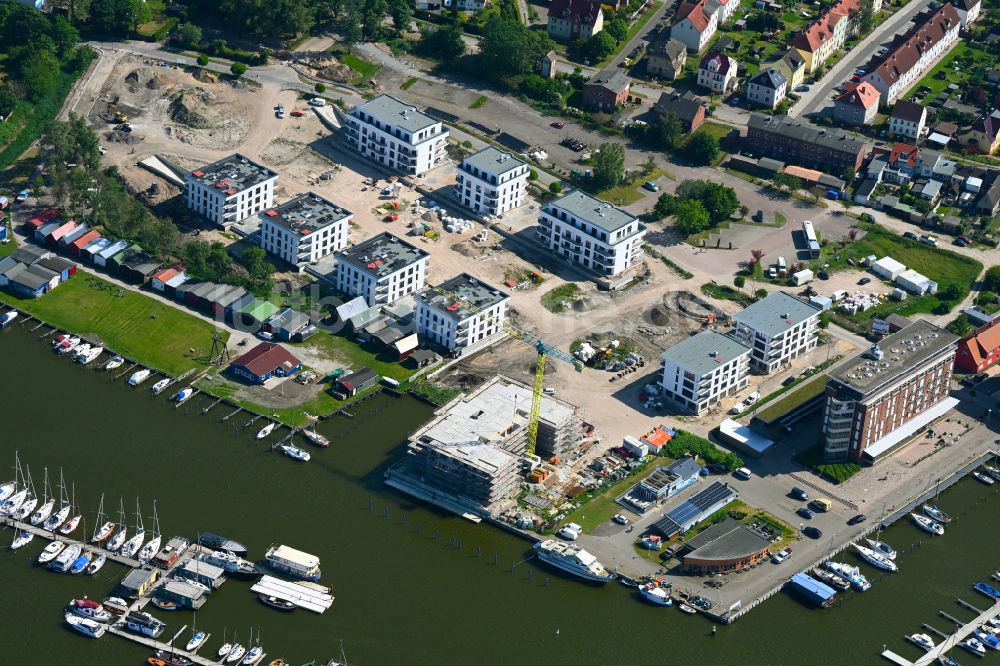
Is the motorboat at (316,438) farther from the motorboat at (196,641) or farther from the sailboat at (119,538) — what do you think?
the motorboat at (196,641)

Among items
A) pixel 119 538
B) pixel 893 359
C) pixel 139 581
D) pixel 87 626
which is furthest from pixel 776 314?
pixel 87 626

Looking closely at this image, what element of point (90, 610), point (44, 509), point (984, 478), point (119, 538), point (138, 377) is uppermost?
point (138, 377)

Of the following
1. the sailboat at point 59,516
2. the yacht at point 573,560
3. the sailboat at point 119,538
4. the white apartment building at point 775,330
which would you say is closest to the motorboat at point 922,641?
the yacht at point 573,560

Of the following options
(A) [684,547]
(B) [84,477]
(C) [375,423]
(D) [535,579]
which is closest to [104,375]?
(B) [84,477]

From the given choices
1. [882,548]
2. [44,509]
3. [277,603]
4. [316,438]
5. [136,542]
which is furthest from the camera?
[316,438]

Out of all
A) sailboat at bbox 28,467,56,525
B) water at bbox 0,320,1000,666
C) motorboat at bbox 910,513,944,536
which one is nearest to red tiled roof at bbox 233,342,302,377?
water at bbox 0,320,1000,666

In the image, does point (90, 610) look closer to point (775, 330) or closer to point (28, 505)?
point (28, 505)

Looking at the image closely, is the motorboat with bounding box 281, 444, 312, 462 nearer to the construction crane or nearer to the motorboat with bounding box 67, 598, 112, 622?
the construction crane
